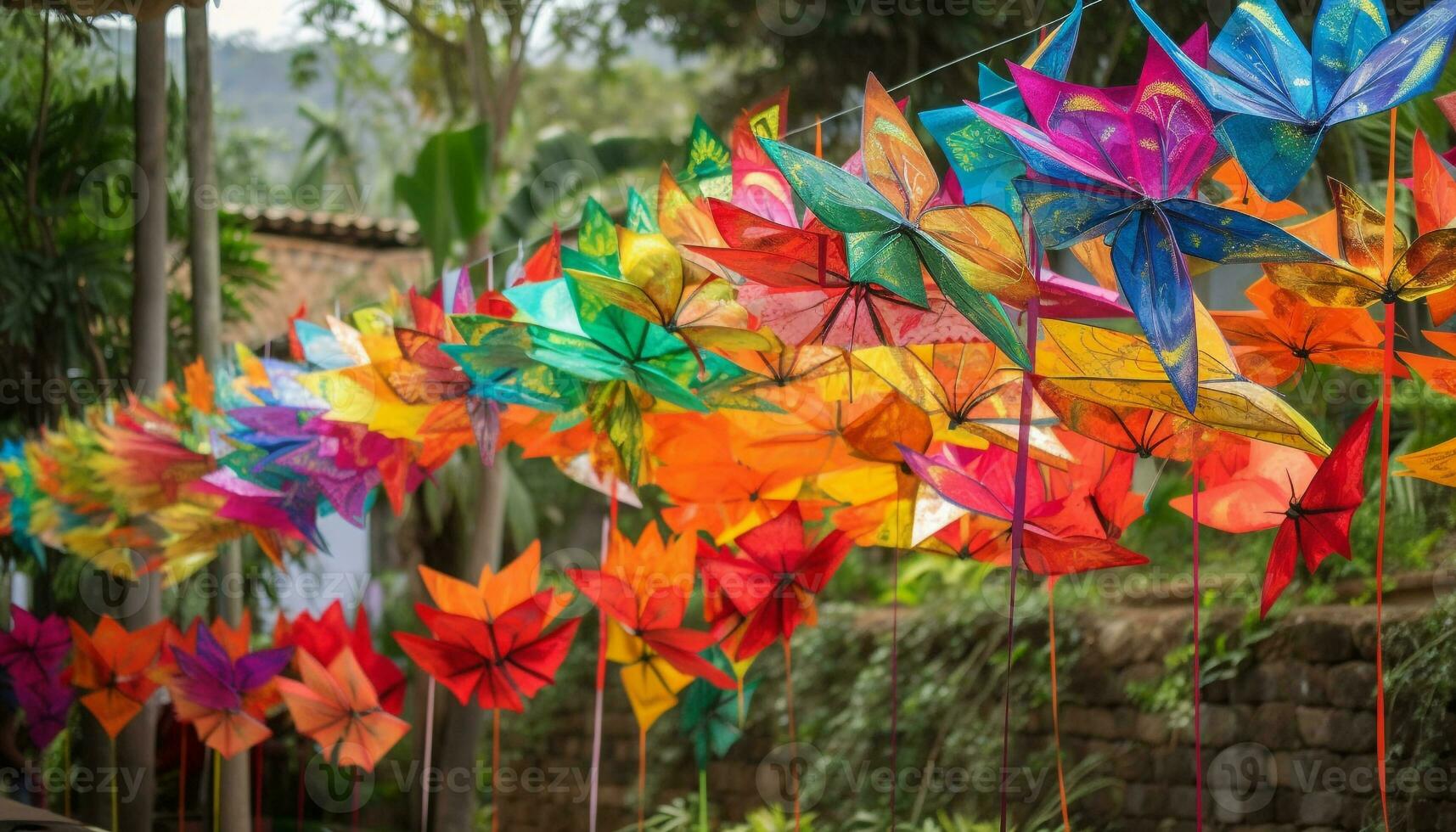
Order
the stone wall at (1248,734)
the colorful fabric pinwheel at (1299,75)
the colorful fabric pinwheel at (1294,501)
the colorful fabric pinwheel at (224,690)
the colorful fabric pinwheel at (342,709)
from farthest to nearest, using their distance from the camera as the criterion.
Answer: the stone wall at (1248,734), the colorful fabric pinwheel at (224,690), the colorful fabric pinwheel at (342,709), the colorful fabric pinwheel at (1294,501), the colorful fabric pinwheel at (1299,75)

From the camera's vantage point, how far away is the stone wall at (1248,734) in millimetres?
4297

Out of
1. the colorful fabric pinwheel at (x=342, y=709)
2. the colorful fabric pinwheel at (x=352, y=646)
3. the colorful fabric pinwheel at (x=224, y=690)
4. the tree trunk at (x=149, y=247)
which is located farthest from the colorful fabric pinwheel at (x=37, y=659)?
the colorful fabric pinwheel at (x=342, y=709)

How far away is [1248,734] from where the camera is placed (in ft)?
15.8

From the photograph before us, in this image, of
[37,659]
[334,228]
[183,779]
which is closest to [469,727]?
[183,779]

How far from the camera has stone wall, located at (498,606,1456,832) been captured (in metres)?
4.30

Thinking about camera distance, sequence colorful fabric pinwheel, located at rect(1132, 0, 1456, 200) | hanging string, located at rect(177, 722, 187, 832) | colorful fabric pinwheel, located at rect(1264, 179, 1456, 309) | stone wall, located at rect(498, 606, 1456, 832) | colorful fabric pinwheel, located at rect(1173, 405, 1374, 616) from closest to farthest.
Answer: colorful fabric pinwheel, located at rect(1132, 0, 1456, 200)
colorful fabric pinwheel, located at rect(1264, 179, 1456, 309)
colorful fabric pinwheel, located at rect(1173, 405, 1374, 616)
hanging string, located at rect(177, 722, 187, 832)
stone wall, located at rect(498, 606, 1456, 832)

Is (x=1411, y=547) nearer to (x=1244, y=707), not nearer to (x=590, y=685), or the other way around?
(x=1244, y=707)

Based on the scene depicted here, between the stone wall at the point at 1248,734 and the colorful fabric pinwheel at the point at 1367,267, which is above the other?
the colorful fabric pinwheel at the point at 1367,267

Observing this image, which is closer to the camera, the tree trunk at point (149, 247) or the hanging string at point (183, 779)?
the hanging string at point (183, 779)

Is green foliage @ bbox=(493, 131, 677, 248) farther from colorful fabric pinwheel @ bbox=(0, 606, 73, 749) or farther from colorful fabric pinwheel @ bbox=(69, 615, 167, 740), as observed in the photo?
colorful fabric pinwheel @ bbox=(69, 615, 167, 740)

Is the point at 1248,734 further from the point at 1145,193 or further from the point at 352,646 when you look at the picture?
the point at 1145,193

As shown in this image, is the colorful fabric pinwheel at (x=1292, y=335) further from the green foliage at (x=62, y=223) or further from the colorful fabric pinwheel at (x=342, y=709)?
the green foliage at (x=62, y=223)

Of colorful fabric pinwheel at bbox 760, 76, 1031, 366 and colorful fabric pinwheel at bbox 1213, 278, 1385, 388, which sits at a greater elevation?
colorful fabric pinwheel at bbox 760, 76, 1031, 366

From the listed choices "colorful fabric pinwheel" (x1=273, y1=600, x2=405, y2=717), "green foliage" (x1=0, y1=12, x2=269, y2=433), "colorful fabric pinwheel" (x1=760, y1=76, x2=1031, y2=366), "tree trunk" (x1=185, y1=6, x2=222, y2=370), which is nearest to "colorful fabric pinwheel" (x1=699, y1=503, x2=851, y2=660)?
"colorful fabric pinwheel" (x1=760, y1=76, x2=1031, y2=366)
